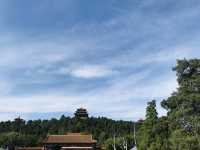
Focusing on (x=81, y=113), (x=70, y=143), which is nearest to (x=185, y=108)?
(x=70, y=143)

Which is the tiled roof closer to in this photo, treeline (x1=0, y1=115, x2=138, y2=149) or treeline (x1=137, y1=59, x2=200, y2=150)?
treeline (x1=0, y1=115, x2=138, y2=149)

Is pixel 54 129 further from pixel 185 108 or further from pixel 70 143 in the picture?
pixel 185 108

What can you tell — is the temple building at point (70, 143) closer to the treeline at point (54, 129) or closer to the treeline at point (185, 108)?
the treeline at point (54, 129)

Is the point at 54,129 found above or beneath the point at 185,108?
above

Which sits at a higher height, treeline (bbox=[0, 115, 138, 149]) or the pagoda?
the pagoda

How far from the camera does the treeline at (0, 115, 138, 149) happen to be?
363ft

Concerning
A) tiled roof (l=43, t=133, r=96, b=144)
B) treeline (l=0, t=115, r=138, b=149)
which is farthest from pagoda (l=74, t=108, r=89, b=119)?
tiled roof (l=43, t=133, r=96, b=144)

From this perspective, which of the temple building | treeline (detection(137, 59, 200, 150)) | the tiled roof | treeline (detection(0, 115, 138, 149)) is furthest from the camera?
treeline (detection(0, 115, 138, 149))

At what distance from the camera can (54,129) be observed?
133750 millimetres

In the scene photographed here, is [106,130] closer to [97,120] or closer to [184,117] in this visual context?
[97,120]

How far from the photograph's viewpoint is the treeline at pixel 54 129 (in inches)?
4358

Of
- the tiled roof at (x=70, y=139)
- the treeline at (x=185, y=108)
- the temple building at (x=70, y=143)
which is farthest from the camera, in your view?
the tiled roof at (x=70, y=139)

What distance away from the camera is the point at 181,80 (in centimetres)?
3222

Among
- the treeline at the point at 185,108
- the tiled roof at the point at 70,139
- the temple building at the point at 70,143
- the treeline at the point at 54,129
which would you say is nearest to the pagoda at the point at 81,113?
the treeline at the point at 54,129
